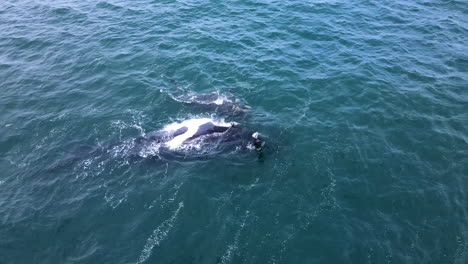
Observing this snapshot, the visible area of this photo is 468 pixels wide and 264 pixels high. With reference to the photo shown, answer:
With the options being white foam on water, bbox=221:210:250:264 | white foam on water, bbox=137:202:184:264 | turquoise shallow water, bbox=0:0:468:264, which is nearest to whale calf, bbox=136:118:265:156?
turquoise shallow water, bbox=0:0:468:264

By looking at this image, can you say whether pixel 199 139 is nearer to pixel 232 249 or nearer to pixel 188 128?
pixel 188 128

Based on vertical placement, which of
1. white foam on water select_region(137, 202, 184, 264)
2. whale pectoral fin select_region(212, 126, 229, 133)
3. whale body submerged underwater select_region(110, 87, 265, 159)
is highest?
whale pectoral fin select_region(212, 126, 229, 133)

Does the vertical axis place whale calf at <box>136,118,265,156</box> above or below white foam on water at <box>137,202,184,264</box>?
above

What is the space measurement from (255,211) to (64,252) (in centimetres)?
1669

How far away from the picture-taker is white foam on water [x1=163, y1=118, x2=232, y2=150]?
39625mm

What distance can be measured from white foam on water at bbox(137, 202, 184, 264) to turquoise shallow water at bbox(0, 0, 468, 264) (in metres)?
0.12

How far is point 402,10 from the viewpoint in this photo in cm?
6219

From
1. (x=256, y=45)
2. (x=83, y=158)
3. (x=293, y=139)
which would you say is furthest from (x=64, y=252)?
(x=256, y=45)

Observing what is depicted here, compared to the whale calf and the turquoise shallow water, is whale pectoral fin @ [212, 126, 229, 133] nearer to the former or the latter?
the whale calf

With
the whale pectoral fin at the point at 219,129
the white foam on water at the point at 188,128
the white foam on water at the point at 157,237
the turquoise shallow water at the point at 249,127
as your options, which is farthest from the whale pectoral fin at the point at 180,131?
the white foam on water at the point at 157,237

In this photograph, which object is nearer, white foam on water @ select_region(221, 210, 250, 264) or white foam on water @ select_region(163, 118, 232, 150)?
white foam on water @ select_region(221, 210, 250, 264)

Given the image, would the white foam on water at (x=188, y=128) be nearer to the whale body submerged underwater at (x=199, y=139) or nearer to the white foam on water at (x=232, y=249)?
the whale body submerged underwater at (x=199, y=139)

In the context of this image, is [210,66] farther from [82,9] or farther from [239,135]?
[82,9]

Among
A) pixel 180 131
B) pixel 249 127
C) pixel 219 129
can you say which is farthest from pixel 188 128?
pixel 249 127
